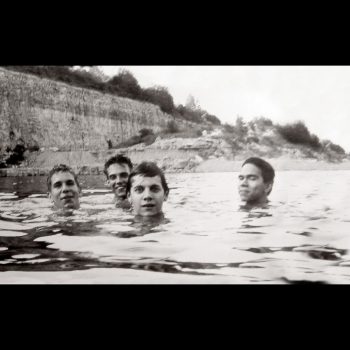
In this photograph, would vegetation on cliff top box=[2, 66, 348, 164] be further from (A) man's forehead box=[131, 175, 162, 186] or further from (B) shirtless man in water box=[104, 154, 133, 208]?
(A) man's forehead box=[131, 175, 162, 186]

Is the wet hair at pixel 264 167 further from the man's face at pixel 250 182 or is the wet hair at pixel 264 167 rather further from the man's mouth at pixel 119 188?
the man's mouth at pixel 119 188

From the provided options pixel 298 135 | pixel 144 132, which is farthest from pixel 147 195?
pixel 298 135

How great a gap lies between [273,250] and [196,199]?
1.66 feet

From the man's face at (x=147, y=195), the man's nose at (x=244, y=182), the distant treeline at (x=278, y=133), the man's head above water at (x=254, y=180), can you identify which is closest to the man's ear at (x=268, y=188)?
the man's head above water at (x=254, y=180)

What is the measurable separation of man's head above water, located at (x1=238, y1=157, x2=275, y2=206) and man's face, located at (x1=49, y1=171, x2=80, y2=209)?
0.91 meters

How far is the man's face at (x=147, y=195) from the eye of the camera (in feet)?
10.2

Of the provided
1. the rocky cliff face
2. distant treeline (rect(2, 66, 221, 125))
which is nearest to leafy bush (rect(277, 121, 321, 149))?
distant treeline (rect(2, 66, 221, 125))

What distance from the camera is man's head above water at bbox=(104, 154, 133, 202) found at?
3178 millimetres

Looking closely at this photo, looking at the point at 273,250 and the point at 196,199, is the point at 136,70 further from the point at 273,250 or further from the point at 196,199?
the point at 273,250

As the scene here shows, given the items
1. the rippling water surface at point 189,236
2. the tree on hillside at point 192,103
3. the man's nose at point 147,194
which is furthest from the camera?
the tree on hillside at point 192,103

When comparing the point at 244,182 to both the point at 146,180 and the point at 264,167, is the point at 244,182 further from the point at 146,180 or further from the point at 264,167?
the point at 146,180

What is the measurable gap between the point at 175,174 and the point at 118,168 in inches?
12.5

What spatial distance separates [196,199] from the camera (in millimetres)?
3170
